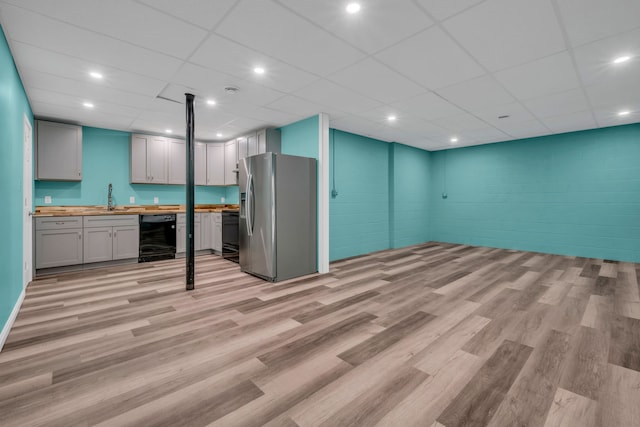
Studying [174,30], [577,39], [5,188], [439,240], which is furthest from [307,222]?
[439,240]

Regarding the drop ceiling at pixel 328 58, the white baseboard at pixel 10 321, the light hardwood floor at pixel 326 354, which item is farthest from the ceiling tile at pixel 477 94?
the white baseboard at pixel 10 321

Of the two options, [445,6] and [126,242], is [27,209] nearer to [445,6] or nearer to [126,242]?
[126,242]

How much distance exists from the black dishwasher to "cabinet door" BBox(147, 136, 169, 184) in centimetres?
89

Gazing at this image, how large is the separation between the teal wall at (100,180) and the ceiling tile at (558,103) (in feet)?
23.3

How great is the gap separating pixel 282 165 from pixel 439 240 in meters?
5.68

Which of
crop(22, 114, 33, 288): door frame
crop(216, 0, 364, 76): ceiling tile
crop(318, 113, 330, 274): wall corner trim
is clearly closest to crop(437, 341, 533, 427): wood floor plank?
crop(318, 113, 330, 274): wall corner trim

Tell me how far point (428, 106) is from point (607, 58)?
1.92 metres

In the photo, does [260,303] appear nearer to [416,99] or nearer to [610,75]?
[416,99]

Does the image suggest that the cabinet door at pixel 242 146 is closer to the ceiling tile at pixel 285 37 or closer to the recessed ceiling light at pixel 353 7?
the ceiling tile at pixel 285 37

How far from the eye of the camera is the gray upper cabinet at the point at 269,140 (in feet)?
17.4

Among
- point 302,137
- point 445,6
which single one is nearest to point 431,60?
point 445,6

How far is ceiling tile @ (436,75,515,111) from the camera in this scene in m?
3.46

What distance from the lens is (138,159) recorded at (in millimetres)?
5633

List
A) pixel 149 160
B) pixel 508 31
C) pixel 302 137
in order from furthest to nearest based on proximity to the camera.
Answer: pixel 149 160
pixel 302 137
pixel 508 31
